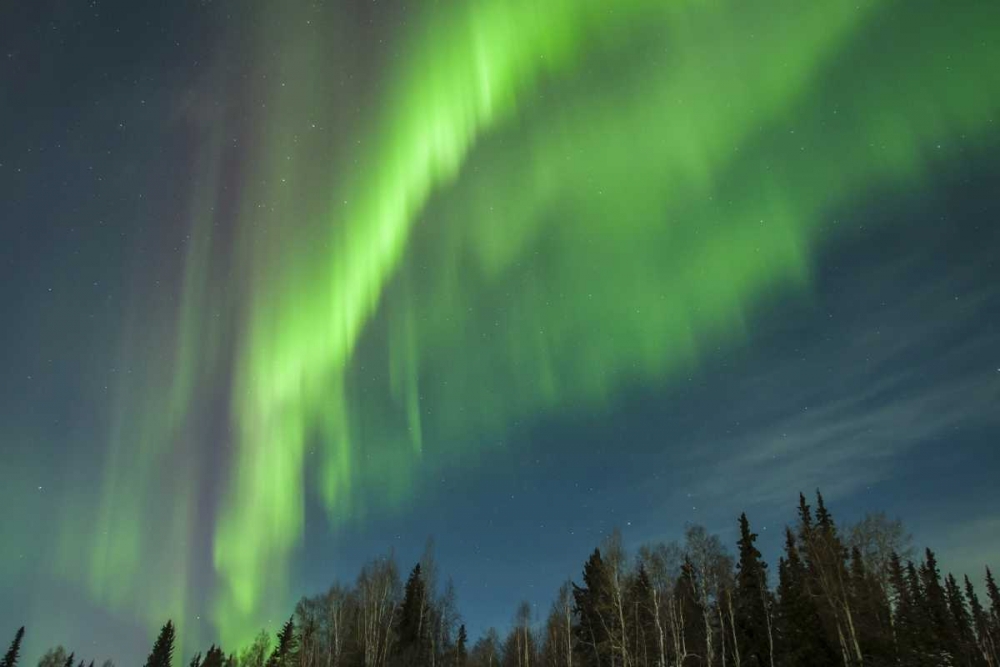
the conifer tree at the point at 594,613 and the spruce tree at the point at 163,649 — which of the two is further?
the spruce tree at the point at 163,649

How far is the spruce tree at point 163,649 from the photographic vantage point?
121m

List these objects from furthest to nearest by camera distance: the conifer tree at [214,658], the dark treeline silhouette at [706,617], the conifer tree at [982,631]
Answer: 1. the conifer tree at [214,658]
2. the conifer tree at [982,631]
3. the dark treeline silhouette at [706,617]

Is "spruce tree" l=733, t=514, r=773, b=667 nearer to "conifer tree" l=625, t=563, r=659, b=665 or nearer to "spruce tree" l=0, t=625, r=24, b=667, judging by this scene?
"conifer tree" l=625, t=563, r=659, b=665

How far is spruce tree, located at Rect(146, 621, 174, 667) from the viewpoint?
12056 cm

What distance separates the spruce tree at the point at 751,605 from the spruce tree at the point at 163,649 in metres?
117

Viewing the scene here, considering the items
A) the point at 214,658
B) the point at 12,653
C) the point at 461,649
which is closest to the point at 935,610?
the point at 461,649

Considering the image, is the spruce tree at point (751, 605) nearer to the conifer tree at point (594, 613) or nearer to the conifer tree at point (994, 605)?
the conifer tree at point (594, 613)

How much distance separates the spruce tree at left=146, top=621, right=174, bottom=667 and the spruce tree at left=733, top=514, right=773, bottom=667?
382 feet

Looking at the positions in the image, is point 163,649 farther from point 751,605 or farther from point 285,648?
point 751,605

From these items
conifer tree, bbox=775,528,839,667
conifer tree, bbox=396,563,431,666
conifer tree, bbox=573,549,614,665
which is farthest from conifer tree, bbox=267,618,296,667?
conifer tree, bbox=775,528,839,667

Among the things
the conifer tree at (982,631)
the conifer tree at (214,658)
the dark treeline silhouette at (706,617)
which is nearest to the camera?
the dark treeline silhouette at (706,617)

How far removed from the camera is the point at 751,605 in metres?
55.5

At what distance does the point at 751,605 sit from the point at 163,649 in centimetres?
11893

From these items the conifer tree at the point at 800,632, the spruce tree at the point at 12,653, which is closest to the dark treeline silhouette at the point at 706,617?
the conifer tree at the point at 800,632
